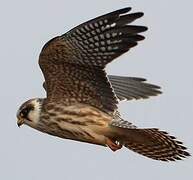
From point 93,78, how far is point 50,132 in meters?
1.09

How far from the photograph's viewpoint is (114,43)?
12398 mm

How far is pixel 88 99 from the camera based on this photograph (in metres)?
13.3

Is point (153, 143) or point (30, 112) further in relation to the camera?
point (30, 112)

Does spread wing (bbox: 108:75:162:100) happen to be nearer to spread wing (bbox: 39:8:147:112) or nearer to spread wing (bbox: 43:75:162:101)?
spread wing (bbox: 43:75:162:101)

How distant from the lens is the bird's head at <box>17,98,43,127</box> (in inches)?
525

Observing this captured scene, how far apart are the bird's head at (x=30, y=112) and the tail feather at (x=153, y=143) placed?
1408mm

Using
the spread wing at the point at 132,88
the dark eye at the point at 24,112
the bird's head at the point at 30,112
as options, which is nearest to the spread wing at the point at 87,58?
the bird's head at the point at 30,112

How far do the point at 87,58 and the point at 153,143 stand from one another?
64.9 inches

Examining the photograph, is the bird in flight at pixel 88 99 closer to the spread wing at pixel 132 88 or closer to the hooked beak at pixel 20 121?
the hooked beak at pixel 20 121

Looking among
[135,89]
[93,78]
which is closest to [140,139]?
[93,78]

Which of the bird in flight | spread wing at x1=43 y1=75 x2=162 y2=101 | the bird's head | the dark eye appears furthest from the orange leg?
spread wing at x1=43 y1=75 x2=162 y2=101

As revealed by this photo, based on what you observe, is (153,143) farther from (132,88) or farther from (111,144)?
(132,88)

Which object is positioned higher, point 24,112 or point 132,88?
point 24,112

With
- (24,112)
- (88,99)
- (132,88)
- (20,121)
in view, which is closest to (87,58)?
(88,99)
